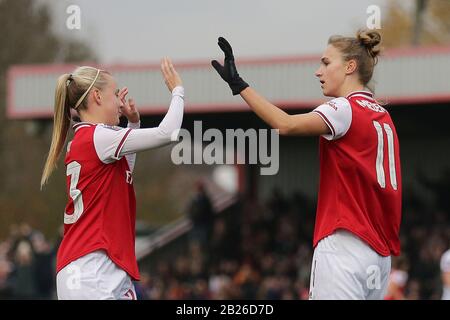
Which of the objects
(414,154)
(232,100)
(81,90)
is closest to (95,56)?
(414,154)

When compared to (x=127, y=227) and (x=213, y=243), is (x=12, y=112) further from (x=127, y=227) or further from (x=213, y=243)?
(x=127, y=227)

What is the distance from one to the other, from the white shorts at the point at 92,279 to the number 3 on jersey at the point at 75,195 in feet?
0.80

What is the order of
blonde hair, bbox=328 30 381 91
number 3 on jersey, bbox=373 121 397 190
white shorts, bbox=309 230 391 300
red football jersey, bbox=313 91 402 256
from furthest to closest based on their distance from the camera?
blonde hair, bbox=328 30 381 91
number 3 on jersey, bbox=373 121 397 190
red football jersey, bbox=313 91 402 256
white shorts, bbox=309 230 391 300

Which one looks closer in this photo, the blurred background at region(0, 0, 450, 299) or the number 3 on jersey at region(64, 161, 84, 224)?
the number 3 on jersey at region(64, 161, 84, 224)

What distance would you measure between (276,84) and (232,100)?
0.83 m

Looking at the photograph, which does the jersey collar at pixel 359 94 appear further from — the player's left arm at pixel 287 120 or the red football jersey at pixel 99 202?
the red football jersey at pixel 99 202

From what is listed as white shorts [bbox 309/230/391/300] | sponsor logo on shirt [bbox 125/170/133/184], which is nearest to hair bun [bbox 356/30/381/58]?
white shorts [bbox 309/230/391/300]

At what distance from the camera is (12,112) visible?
19.8m

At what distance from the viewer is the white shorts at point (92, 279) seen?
19.8ft

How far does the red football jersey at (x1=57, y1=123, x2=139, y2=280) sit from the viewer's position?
6.13 m

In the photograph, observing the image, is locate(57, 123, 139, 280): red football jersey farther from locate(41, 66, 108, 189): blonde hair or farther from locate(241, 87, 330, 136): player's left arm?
locate(241, 87, 330, 136): player's left arm

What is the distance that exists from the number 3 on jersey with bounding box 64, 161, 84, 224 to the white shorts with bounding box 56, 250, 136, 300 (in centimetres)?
24

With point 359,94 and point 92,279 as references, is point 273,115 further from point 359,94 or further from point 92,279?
point 92,279
